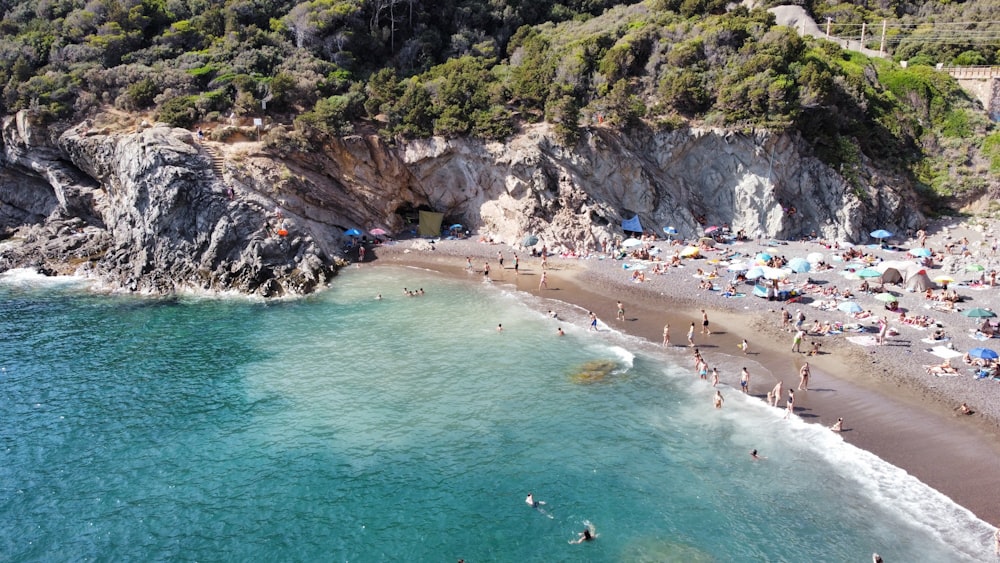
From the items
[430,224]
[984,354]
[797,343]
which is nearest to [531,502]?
[797,343]

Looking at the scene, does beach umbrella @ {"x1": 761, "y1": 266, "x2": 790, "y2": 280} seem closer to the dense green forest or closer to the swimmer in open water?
the dense green forest

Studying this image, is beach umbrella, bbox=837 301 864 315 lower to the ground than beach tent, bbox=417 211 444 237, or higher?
lower

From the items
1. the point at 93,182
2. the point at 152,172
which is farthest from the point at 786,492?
the point at 93,182

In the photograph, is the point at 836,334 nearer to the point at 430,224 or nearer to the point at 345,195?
the point at 430,224

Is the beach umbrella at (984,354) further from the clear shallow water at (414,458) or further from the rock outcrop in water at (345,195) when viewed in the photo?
the rock outcrop in water at (345,195)

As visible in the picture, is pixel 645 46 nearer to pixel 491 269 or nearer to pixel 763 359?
pixel 491 269

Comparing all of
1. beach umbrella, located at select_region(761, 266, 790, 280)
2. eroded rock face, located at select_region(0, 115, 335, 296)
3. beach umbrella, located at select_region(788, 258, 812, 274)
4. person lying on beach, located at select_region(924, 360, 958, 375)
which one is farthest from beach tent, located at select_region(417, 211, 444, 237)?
person lying on beach, located at select_region(924, 360, 958, 375)
